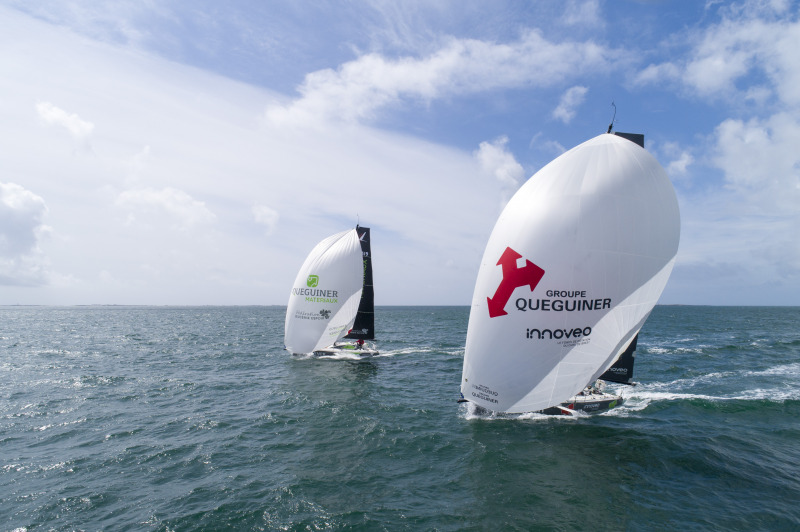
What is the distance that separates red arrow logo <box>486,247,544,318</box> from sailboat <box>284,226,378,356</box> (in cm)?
2107

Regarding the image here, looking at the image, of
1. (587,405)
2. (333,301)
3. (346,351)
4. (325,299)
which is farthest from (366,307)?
(587,405)

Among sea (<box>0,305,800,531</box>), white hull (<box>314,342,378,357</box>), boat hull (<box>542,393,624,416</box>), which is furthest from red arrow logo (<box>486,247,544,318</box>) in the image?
white hull (<box>314,342,378,357</box>)

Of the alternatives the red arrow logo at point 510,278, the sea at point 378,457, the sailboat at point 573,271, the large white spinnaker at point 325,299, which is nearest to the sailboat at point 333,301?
the large white spinnaker at point 325,299

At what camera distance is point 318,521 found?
37.3 feet

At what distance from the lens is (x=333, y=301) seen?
112 feet

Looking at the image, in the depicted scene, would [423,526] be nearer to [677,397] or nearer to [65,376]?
[677,397]

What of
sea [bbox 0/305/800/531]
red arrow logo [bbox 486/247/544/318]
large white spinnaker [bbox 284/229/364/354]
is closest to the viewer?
sea [bbox 0/305/800/531]

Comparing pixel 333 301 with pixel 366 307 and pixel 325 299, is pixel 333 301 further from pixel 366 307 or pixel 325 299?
pixel 366 307

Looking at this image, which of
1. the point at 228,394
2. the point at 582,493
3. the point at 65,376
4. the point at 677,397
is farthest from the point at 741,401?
the point at 65,376

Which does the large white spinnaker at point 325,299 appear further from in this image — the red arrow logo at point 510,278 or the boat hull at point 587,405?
the red arrow logo at point 510,278

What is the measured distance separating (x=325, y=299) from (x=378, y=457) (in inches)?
786

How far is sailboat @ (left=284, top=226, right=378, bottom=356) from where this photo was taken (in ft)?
112

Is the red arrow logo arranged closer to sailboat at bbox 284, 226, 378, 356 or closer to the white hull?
sailboat at bbox 284, 226, 378, 356

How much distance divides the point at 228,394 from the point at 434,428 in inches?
561
